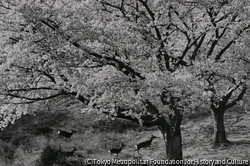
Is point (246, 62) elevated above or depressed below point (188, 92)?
above

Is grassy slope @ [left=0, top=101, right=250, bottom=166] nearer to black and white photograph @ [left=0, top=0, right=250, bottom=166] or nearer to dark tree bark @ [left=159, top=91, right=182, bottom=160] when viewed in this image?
black and white photograph @ [left=0, top=0, right=250, bottom=166]

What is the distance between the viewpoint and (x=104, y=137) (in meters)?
18.5

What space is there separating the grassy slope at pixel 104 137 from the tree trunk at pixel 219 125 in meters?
0.63

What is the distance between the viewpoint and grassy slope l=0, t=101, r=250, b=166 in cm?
1470

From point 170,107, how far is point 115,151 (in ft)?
22.3

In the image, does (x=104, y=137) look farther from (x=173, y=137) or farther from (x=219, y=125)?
(x=173, y=137)

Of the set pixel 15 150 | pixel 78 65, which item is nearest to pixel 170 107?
pixel 78 65

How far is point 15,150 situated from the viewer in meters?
16.0

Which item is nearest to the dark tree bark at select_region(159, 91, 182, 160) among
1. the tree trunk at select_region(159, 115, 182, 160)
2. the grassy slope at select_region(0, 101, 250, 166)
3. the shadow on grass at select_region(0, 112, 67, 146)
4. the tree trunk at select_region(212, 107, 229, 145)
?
the tree trunk at select_region(159, 115, 182, 160)

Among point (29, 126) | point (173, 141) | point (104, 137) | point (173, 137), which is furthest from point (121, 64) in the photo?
point (29, 126)

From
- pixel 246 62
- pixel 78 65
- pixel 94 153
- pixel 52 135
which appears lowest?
pixel 94 153

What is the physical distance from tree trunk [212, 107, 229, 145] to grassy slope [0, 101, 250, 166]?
634mm

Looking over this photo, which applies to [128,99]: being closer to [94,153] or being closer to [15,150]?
[94,153]

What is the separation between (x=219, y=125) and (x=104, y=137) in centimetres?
862
